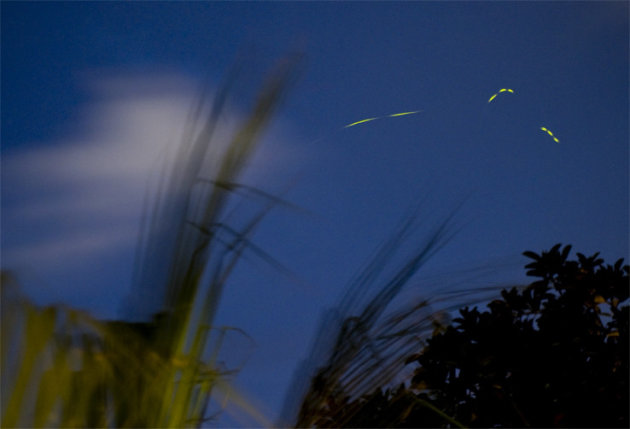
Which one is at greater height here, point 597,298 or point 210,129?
point 597,298

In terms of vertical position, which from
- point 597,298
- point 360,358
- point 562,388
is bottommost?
point 360,358

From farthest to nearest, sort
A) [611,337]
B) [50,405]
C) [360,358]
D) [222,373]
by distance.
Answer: [611,337] → [360,358] → [222,373] → [50,405]

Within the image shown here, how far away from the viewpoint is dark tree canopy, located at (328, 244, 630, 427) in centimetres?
139

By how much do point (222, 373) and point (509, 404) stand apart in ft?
2.79

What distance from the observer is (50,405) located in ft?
2.49

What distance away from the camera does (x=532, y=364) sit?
1.51 metres

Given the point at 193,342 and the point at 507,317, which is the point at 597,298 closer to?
the point at 507,317

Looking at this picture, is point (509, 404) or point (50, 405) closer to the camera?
point (50, 405)

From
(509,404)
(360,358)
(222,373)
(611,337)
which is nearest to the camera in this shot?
(222,373)

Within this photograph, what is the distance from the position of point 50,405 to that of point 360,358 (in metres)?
0.57

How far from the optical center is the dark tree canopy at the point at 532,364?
4.55 feet

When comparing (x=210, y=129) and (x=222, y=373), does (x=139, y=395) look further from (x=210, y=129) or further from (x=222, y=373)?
(x=210, y=129)

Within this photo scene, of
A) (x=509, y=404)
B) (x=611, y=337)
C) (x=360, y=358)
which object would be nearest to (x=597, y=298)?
(x=611, y=337)

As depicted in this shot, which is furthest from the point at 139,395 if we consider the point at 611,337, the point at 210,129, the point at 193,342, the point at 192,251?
the point at 611,337
